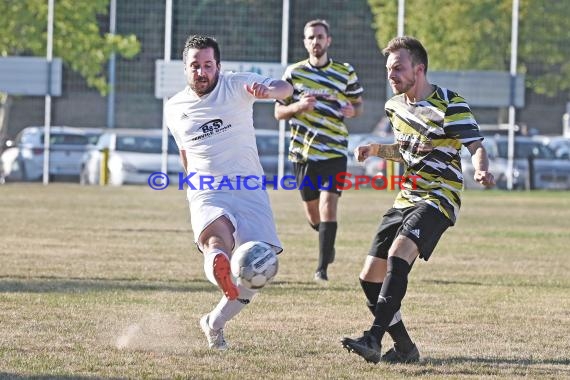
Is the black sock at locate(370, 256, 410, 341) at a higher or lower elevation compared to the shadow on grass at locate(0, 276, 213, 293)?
higher

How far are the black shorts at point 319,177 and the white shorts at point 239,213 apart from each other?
14.5 ft

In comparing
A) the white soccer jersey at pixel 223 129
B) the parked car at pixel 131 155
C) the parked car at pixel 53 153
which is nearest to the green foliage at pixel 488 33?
the parked car at pixel 131 155

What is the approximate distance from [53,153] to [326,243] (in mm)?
23343

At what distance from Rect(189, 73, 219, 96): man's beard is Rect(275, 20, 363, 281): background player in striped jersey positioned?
4317mm

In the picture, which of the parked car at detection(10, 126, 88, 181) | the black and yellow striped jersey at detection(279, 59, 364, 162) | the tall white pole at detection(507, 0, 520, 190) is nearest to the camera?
the black and yellow striped jersey at detection(279, 59, 364, 162)

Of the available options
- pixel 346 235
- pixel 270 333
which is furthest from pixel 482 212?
pixel 270 333

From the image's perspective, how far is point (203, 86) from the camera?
8.42 m

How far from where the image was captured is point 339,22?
34406 mm

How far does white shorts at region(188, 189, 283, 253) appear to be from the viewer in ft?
27.1

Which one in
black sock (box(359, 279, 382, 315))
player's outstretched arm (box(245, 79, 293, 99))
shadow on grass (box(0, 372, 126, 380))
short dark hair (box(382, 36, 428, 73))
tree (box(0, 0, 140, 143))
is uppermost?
tree (box(0, 0, 140, 143))

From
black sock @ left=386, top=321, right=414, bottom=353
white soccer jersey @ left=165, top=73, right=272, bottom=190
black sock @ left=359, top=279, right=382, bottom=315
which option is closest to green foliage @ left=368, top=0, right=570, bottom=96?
white soccer jersey @ left=165, top=73, right=272, bottom=190

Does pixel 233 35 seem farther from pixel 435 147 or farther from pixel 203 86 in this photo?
pixel 435 147

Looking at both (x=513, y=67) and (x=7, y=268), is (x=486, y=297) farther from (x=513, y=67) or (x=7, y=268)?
(x=513, y=67)

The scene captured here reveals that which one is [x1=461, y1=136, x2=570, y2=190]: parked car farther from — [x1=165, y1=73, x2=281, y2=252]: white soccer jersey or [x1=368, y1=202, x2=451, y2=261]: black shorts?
[x1=368, y1=202, x2=451, y2=261]: black shorts
